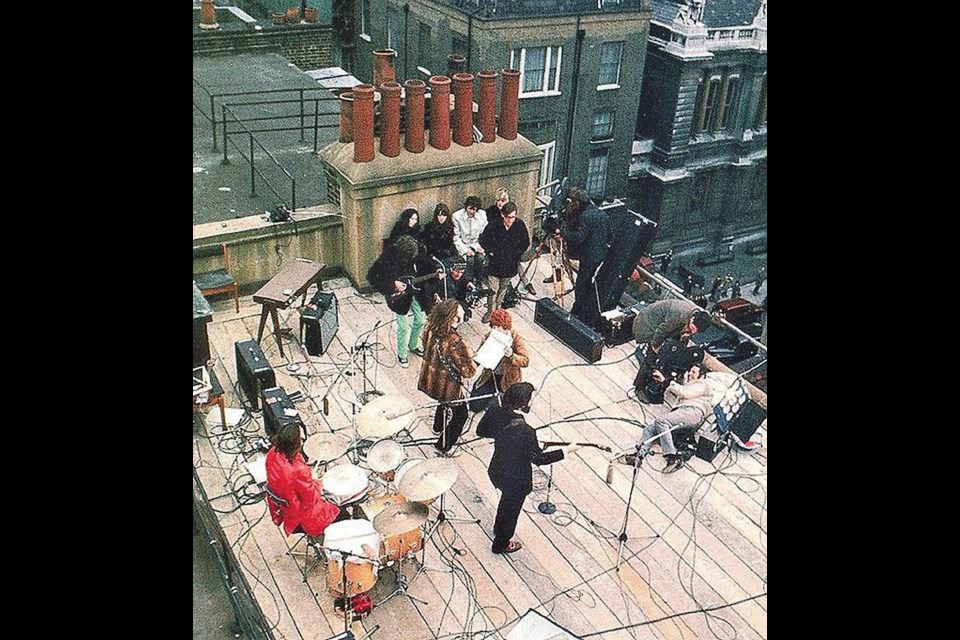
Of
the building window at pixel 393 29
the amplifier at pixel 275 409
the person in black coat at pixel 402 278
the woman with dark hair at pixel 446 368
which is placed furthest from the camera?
the building window at pixel 393 29

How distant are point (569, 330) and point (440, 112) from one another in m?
3.37

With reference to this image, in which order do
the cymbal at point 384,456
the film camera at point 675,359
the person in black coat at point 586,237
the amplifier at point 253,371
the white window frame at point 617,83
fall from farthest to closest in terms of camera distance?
the white window frame at point 617,83 < the person in black coat at point 586,237 < the film camera at point 675,359 < the amplifier at point 253,371 < the cymbal at point 384,456

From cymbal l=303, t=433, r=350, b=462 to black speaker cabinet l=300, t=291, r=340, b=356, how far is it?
2.84m

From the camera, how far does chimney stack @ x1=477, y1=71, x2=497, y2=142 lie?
1241 cm

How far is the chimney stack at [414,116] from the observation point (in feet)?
38.4

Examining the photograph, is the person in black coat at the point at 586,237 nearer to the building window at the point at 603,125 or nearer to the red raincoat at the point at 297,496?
the red raincoat at the point at 297,496

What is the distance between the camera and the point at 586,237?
11.4 metres

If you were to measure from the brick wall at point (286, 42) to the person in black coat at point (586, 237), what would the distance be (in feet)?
→ 44.1

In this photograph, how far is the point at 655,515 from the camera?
9.05 meters

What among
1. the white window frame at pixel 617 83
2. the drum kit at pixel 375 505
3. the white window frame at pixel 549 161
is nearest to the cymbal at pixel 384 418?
the drum kit at pixel 375 505

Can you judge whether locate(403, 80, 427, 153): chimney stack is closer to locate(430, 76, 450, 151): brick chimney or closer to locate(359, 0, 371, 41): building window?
locate(430, 76, 450, 151): brick chimney

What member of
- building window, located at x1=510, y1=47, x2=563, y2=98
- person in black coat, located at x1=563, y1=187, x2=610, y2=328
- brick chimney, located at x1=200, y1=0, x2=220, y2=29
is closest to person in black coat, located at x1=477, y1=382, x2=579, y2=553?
person in black coat, located at x1=563, y1=187, x2=610, y2=328

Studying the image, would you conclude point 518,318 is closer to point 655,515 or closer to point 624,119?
point 655,515

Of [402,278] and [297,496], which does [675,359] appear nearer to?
[402,278]
